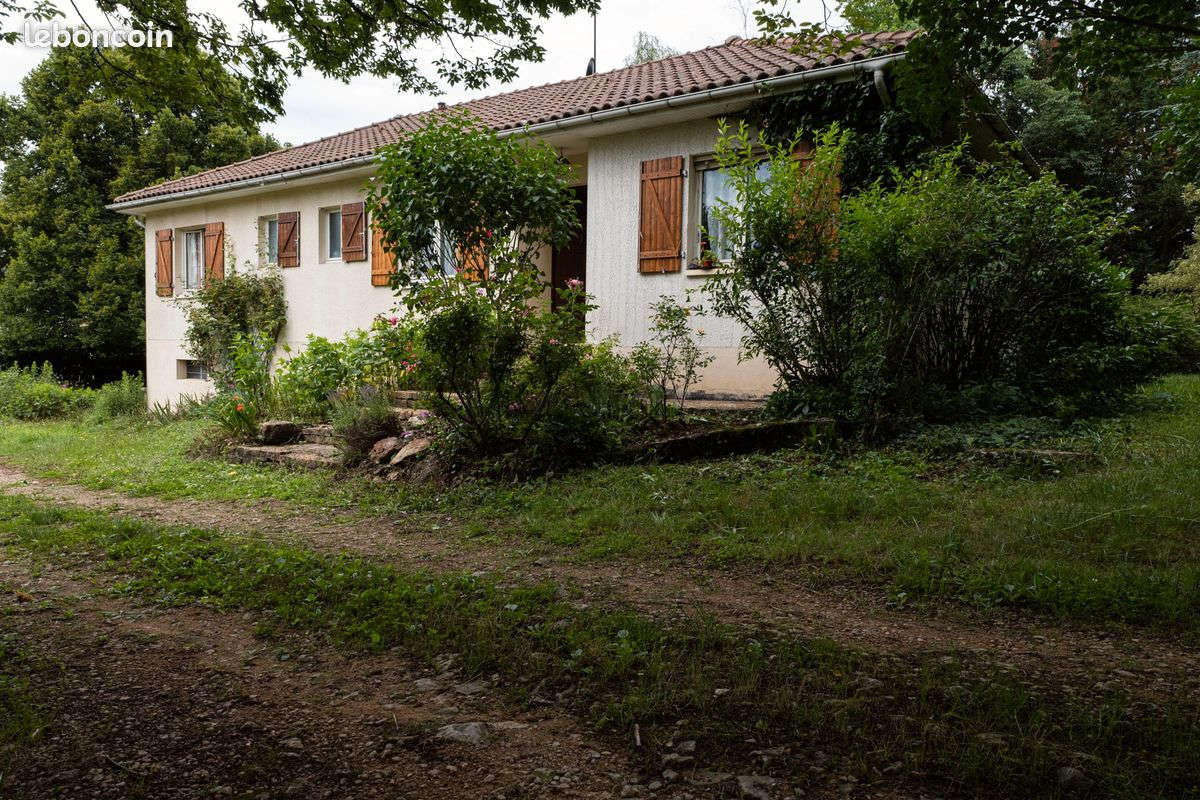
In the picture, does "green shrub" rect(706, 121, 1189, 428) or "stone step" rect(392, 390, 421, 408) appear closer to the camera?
"green shrub" rect(706, 121, 1189, 428)

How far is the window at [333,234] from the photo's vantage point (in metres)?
13.5

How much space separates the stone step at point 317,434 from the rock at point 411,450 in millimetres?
1906

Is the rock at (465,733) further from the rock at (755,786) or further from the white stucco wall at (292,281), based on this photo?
the white stucco wall at (292,281)

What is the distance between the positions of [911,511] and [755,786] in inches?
123

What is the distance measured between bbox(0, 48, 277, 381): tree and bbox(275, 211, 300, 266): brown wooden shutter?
8.47 metres

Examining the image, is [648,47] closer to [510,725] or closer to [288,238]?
[288,238]

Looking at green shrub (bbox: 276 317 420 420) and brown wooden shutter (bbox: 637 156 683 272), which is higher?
brown wooden shutter (bbox: 637 156 683 272)

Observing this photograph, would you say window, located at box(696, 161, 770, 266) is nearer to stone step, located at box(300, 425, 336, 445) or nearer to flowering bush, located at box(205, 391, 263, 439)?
stone step, located at box(300, 425, 336, 445)

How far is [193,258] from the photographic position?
1579 centimetres

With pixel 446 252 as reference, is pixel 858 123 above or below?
above

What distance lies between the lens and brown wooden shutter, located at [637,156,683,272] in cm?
952

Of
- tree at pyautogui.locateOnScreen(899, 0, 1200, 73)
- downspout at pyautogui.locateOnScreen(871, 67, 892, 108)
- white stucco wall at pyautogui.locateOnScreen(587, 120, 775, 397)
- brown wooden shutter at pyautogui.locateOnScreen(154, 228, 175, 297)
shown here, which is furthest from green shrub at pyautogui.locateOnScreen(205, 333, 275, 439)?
tree at pyautogui.locateOnScreen(899, 0, 1200, 73)

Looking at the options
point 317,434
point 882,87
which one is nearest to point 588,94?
point 882,87

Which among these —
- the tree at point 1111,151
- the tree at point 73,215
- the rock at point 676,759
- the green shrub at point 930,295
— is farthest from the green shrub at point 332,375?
the tree at point 1111,151
